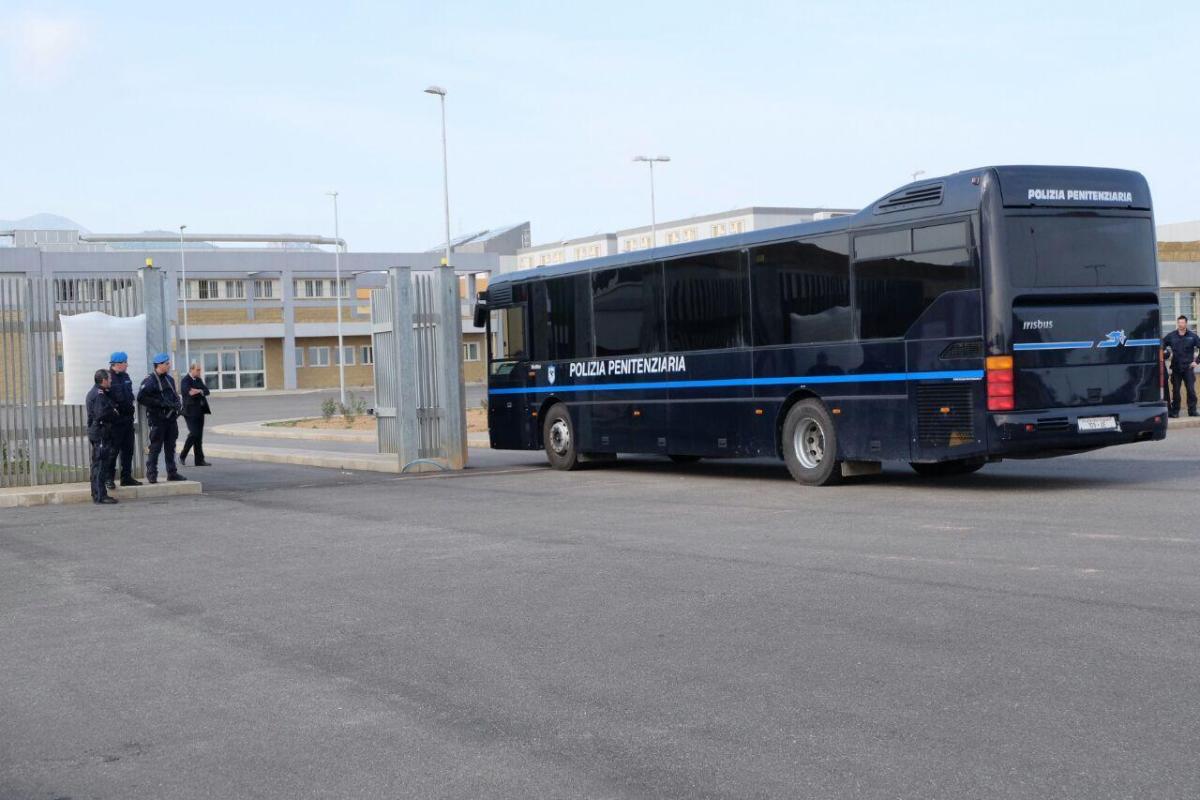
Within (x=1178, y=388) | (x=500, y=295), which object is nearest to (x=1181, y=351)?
(x=1178, y=388)

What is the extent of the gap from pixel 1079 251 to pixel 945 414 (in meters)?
2.24

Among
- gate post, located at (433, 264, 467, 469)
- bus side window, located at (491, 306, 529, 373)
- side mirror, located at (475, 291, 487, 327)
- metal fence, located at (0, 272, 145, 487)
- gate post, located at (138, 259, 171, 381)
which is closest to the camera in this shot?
metal fence, located at (0, 272, 145, 487)

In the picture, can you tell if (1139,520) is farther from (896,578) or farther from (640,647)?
(640,647)

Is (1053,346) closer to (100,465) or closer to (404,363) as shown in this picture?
(404,363)

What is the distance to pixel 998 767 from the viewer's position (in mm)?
5098

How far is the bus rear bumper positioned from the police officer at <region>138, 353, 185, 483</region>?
424 inches

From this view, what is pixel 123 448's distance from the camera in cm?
1867

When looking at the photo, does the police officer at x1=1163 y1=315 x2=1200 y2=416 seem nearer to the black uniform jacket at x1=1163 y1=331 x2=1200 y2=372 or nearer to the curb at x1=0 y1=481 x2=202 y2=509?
the black uniform jacket at x1=1163 y1=331 x2=1200 y2=372

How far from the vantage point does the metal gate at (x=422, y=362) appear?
72.8 feet

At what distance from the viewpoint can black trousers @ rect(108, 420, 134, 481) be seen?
59.4 ft

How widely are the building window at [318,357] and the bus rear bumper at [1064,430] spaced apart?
7740cm

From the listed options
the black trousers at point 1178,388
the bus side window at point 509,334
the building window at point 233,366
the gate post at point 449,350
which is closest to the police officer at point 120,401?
the gate post at point 449,350

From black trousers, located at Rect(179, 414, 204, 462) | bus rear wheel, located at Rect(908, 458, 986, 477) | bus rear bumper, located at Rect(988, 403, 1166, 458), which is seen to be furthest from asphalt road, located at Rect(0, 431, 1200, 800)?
black trousers, located at Rect(179, 414, 204, 462)

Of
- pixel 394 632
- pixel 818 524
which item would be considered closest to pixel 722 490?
pixel 818 524
